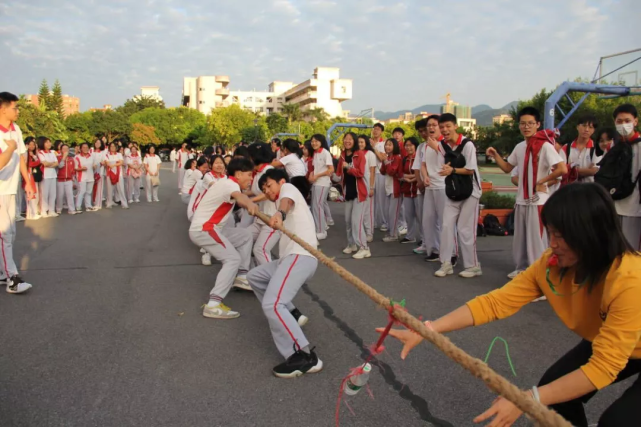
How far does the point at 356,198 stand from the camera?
7652 millimetres

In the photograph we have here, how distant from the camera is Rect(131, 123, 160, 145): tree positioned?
75312 millimetres

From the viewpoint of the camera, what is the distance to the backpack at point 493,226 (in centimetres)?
920

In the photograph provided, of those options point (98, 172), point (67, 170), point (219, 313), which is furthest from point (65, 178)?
point (219, 313)

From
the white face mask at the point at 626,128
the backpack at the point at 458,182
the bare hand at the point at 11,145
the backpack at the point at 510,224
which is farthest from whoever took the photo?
the backpack at the point at 510,224

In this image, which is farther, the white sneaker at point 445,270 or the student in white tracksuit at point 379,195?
the student in white tracksuit at point 379,195

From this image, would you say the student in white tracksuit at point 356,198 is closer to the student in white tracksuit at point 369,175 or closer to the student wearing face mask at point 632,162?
the student in white tracksuit at point 369,175

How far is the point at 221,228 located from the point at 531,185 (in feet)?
12.0

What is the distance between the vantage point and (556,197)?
193cm

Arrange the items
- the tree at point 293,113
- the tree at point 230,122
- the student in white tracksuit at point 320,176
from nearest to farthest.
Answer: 1. the student in white tracksuit at point 320,176
2. the tree at point 230,122
3. the tree at point 293,113

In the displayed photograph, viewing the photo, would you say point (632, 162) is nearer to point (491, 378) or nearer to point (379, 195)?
point (491, 378)

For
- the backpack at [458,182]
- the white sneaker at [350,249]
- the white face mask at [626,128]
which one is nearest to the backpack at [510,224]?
the white sneaker at [350,249]

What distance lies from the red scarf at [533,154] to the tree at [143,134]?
7626cm

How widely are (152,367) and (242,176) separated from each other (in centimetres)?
251

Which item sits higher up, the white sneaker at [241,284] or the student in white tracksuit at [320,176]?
the student in white tracksuit at [320,176]
